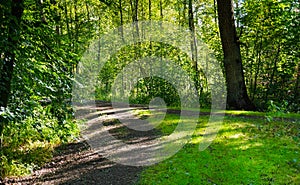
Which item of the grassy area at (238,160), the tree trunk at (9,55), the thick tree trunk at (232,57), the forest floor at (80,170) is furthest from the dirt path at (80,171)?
the thick tree trunk at (232,57)

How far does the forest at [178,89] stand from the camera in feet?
13.2

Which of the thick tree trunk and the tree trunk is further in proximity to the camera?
the thick tree trunk

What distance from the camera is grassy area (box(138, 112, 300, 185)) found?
4.28 metres

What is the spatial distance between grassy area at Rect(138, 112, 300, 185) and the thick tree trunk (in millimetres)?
2973

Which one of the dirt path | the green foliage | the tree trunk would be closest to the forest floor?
the dirt path

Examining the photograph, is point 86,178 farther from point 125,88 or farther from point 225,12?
point 125,88

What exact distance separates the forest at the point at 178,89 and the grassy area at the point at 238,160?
0.05ft

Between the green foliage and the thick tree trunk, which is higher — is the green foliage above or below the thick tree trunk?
below

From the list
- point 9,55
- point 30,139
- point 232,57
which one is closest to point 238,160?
point 9,55

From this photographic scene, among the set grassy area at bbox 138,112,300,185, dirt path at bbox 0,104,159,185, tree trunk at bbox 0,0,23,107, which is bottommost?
dirt path at bbox 0,104,159,185

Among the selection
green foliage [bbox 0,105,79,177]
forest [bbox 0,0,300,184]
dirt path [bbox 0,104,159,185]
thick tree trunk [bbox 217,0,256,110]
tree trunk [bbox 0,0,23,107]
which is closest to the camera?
tree trunk [bbox 0,0,23,107]

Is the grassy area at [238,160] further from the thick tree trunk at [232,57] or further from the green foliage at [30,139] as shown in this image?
the thick tree trunk at [232,57]

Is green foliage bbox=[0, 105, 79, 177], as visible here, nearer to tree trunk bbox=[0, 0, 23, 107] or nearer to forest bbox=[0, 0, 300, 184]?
forest bbox=[0, 0, 300, 184]

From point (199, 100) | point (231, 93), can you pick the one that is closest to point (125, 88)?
point (199, 100)
